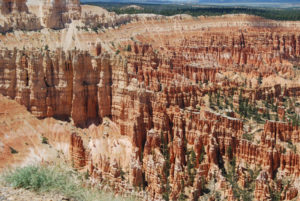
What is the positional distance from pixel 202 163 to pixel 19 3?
163 ft

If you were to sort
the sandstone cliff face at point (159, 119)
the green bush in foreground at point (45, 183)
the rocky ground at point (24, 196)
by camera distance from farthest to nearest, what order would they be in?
the sandstone cliff face at point (159, 119), the green bush in foreground at point (45, 183), the rocky ground at point (24, 196)

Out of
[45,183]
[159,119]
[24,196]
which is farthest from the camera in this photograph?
[159,119]

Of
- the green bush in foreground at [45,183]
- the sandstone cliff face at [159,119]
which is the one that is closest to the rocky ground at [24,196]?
the green bush in foreground at [45,183]

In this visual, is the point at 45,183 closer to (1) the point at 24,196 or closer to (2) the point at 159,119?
(1) the point at 24,196

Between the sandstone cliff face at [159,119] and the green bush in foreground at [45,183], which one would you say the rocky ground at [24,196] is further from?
the sandstone cliff face at [159,119]

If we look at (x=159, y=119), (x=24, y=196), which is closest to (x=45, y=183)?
(x=24, y=196)

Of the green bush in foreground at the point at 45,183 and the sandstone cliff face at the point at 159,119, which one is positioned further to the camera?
the sandstone cliff face at the point at 159,119

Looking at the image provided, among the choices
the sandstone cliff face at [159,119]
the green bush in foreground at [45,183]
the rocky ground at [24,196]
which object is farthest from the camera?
the sandstone cliff face at [159,119]

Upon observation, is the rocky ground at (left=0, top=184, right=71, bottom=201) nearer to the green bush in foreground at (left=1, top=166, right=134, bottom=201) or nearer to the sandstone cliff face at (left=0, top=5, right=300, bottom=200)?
the green bush in foreground at (left=1, top=166, right=134, bottom=201)

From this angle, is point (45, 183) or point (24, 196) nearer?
point (24, 196)

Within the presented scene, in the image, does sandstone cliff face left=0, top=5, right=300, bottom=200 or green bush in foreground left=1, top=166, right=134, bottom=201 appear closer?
green bush in foreground left=1, top=166, right=134, bottom=201

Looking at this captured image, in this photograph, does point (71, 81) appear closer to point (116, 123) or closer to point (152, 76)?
point (116, 123)

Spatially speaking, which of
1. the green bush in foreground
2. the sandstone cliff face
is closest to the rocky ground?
the green bush in foreground

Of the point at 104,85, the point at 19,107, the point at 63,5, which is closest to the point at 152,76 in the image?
the point at 104,85
